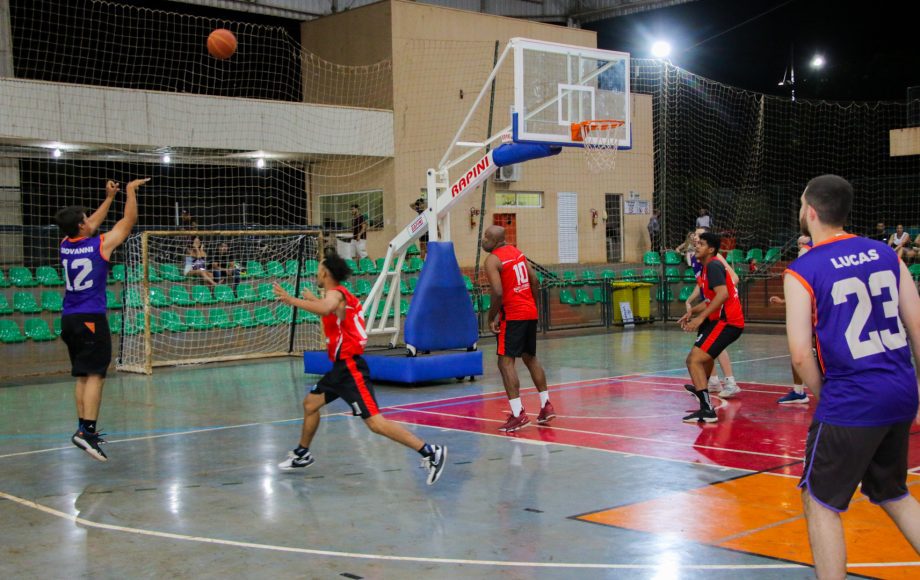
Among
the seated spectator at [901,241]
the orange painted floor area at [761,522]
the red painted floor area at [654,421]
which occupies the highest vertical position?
the seated spectator at [901,241]

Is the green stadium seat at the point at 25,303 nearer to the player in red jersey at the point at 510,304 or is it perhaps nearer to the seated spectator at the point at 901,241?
the player in red jersey at the point at 510,304

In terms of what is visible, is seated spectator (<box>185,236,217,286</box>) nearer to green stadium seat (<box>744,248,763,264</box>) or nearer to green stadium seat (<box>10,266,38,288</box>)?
green stadium seat (<box>10,266,38,288</box>)

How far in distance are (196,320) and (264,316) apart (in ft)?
4.58

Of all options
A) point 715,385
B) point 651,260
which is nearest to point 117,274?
point 715,385

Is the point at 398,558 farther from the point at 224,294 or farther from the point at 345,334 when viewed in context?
the point at 224,294

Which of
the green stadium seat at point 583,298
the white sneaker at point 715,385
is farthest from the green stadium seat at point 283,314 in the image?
the white sneaker at point 715,385

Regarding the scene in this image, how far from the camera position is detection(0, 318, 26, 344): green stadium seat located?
1688 cm

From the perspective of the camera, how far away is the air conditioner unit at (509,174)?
29.6 m

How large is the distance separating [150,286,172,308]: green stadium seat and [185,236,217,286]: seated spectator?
2.38 ft

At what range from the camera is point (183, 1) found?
26062 mm

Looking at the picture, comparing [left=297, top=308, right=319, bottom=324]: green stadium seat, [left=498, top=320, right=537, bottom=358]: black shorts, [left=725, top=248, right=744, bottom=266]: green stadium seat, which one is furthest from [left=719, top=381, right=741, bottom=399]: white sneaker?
[left=725, top=248, right=744, bottom=266]: green stadium seat

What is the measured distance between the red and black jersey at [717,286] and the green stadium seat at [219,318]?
10.9 metres

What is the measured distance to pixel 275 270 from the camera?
20.0 meters

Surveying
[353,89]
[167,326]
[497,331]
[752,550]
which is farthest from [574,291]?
[752,550]
